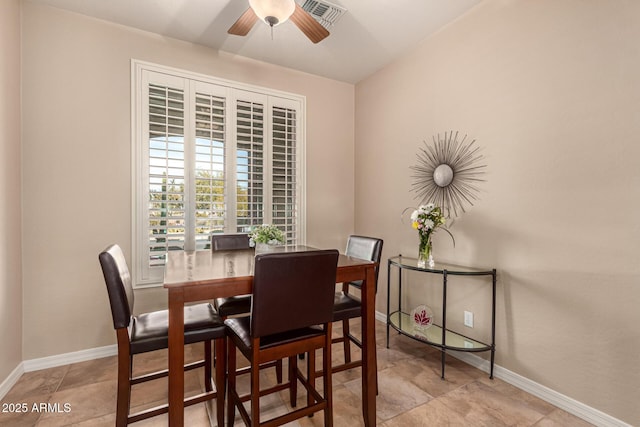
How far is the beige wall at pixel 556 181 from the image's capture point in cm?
169

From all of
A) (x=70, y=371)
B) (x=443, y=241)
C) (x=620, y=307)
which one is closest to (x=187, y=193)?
(x=70, y=371)

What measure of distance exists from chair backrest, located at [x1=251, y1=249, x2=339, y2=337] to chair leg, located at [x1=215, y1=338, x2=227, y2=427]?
0.50 metres

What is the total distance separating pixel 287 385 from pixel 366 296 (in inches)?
27.6

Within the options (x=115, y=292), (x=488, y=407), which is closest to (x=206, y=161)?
(x=115, y=292)

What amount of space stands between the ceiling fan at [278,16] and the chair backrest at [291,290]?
1.38m

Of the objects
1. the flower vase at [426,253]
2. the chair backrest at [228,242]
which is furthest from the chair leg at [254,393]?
the flower vase at [426,253]

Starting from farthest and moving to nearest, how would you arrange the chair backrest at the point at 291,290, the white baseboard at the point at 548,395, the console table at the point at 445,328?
the console table at the point at 445,328, the white baseboard at the point at 548,395, the chair backrest at the point at 291,290

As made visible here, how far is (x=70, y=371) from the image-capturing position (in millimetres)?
2367

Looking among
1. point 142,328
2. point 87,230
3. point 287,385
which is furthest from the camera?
point 87,230

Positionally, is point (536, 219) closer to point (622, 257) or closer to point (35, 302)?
point (622, 257)

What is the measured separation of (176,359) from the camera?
4.71 feet

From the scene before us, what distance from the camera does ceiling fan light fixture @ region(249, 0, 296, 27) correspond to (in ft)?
5.51

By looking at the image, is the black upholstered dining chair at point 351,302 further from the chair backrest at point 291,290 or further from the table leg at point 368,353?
the chair backrest at point 291,290

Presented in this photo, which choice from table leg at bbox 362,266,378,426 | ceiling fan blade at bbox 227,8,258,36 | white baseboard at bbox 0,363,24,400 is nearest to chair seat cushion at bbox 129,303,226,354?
table leg at bbox 362,266,378,426
